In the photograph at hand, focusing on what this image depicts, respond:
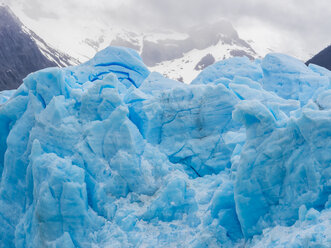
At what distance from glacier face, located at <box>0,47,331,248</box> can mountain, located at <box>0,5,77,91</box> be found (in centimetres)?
5768

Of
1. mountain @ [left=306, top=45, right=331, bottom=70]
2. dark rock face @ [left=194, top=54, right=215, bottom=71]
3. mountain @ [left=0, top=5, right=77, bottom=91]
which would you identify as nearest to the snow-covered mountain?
dark rock face @ [left=194, top=54, right=215, bottom=71]

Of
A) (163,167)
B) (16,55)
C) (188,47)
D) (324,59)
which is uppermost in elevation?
(163,167)

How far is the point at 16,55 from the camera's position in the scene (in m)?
72.1

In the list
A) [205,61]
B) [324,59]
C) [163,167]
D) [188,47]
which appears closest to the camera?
[163,167]

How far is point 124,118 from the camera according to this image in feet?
29.0

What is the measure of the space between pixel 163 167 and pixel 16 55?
72.4 metres

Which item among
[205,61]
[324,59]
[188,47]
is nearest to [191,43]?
[188,47]

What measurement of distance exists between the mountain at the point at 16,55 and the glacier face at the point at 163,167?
5768 centimetres

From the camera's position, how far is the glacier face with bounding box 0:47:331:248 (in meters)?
6.06

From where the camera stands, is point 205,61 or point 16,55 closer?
point 16,55

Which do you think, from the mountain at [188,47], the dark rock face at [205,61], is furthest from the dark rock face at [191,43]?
the dark rock face at [205,61]

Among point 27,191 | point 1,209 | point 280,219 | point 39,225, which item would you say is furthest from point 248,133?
point 1,209

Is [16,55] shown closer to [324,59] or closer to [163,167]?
[324,59]

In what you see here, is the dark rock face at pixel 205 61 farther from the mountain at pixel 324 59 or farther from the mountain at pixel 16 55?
the mountain at pixel 324 59
